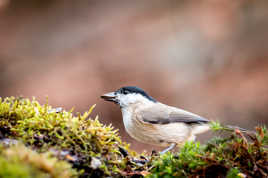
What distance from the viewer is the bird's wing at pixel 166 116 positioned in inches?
124

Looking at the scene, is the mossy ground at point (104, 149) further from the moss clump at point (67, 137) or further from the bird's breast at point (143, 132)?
the bird's breast at point (143, 132)

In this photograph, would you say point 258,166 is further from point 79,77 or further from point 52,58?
point 52,58

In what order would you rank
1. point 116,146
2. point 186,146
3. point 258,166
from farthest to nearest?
1. point 116,146
2. point 186,146
3. point 258,166

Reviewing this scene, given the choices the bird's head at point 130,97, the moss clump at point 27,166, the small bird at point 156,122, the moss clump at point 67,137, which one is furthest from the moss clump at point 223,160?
the bird's head at point 130,97

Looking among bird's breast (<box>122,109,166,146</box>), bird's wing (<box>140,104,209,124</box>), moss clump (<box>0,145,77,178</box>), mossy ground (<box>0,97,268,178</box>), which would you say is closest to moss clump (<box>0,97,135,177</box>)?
mossy ground (<box>0,97,268,178</box>)

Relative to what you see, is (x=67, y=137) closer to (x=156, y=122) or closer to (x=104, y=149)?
(x=104, y=149)

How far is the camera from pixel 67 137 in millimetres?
1797

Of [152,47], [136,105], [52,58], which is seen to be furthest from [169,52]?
[136,105]

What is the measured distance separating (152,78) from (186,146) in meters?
6.57

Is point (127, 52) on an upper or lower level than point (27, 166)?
upper

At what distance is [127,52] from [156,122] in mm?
5590

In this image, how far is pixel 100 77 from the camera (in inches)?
329

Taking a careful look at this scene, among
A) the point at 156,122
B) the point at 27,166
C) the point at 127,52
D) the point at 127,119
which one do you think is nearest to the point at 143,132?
the point at 156,122

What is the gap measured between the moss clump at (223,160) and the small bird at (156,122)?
1106 millimetres
